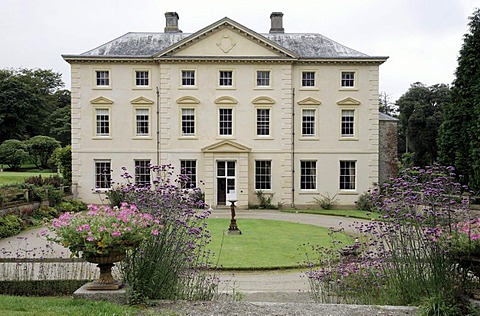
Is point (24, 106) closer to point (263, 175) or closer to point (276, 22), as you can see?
point (276, 22)

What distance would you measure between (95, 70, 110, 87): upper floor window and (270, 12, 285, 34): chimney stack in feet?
38.3

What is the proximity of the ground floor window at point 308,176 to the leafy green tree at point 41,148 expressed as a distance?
31.7 meters

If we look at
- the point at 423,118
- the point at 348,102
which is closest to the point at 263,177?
the point at 348,102

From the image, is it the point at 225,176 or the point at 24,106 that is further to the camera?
the point at 24,106

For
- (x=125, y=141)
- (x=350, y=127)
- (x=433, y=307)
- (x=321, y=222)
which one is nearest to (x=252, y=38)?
(x=350, y=127)

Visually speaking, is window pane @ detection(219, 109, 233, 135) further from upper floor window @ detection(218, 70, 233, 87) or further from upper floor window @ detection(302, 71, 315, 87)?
upper floor window @ detection(302, 71, 315, 87)

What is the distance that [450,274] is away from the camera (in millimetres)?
6312

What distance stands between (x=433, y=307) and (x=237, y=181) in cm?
2237

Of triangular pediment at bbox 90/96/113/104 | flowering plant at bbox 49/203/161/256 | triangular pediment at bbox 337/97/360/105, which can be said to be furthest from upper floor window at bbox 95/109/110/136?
flowering plant at bbox 49/203/161/256

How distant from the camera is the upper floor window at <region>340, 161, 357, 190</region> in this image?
1142 inches

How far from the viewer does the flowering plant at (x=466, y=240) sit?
593 centimetres

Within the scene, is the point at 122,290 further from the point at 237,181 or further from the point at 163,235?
the point at 237,181

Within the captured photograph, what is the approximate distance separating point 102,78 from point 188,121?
588cm

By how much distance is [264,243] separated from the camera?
15633 mm
